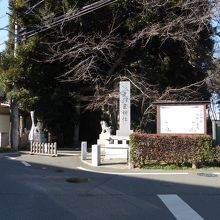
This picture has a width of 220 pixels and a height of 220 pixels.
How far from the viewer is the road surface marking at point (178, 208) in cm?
790

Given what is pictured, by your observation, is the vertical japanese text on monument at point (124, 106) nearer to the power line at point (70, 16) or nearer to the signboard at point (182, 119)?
the signboard at point (182, 119)

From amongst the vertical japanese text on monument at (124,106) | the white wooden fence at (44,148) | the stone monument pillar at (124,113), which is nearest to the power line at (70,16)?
the stone monument pillar at (124,113)

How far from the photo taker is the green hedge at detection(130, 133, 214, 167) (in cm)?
1556

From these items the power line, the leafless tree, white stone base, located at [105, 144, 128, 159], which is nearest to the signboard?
white stone base, located at [105, 144, 128, 159]

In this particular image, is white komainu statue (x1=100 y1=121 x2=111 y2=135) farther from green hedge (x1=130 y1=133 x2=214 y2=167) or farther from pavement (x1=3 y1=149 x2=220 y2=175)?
green hedge (x1=130 y1=133 x2=214 y2=167)

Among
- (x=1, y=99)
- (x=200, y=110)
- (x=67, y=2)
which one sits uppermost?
(x=67, y=2)

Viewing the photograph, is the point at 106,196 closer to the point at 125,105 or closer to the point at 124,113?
the point at 124,113

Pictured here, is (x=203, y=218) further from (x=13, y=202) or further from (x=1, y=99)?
(x=1, y=99)

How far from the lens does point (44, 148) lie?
2148cm

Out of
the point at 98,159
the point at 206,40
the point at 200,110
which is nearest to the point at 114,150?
the point at 98,159

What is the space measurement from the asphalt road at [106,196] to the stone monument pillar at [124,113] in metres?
4.45

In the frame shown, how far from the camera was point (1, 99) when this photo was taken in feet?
112

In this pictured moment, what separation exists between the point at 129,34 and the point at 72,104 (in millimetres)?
6043

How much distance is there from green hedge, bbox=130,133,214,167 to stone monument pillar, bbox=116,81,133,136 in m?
2.92
